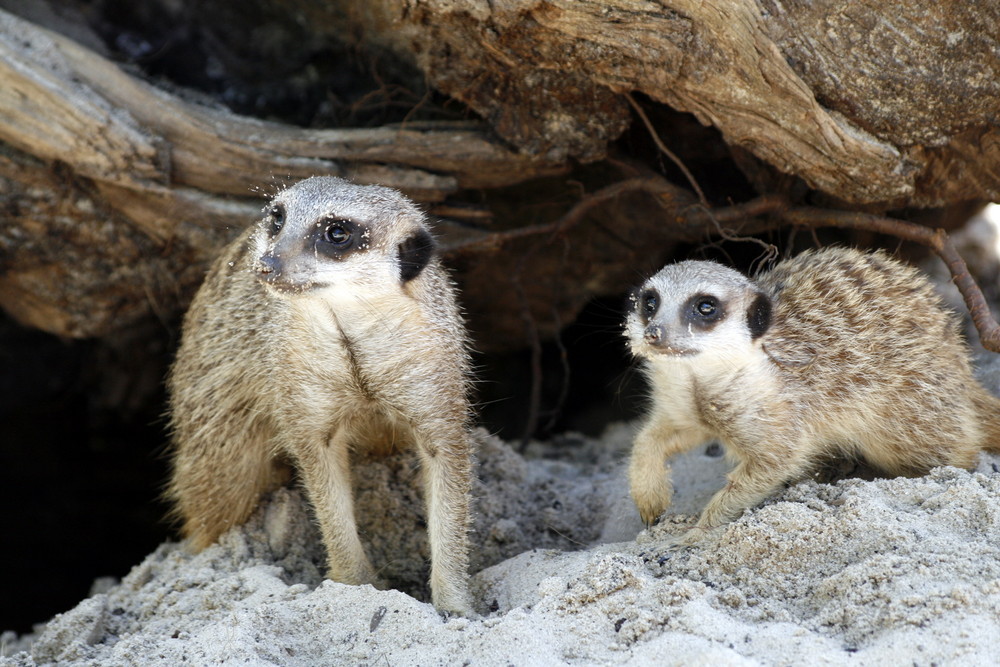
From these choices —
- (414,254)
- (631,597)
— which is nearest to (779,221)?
(414,254)

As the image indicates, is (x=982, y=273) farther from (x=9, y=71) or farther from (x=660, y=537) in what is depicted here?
(x=9, y=71)

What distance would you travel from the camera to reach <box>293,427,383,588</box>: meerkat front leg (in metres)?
2.78

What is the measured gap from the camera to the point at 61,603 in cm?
442

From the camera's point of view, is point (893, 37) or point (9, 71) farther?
point (9, 71)

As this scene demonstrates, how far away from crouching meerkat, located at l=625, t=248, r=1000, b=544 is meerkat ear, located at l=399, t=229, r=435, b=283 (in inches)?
26.2

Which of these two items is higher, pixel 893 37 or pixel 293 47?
pixel 293 47

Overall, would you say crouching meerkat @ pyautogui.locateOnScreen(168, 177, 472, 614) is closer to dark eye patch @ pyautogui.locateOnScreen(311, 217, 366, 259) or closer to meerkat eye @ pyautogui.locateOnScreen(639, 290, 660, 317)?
dark eye patch @ pyautogui.locateOnScreen(311, 217, 366, 259)

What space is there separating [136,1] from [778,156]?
297 cm

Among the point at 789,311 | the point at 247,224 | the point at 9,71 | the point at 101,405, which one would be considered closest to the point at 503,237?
the point at 247,224

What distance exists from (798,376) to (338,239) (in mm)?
1433

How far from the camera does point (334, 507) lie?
282 centimetres

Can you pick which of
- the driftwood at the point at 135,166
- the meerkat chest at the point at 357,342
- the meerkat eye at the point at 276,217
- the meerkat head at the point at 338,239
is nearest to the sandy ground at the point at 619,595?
the meerkat chest at the point at 357,342

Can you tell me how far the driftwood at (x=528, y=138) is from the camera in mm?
2697

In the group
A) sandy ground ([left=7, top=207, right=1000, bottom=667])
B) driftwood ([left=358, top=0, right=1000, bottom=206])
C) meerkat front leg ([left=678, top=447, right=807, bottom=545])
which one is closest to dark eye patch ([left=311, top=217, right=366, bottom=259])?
driftwood ([left=358, top=0, right=1000, bottom=206])
